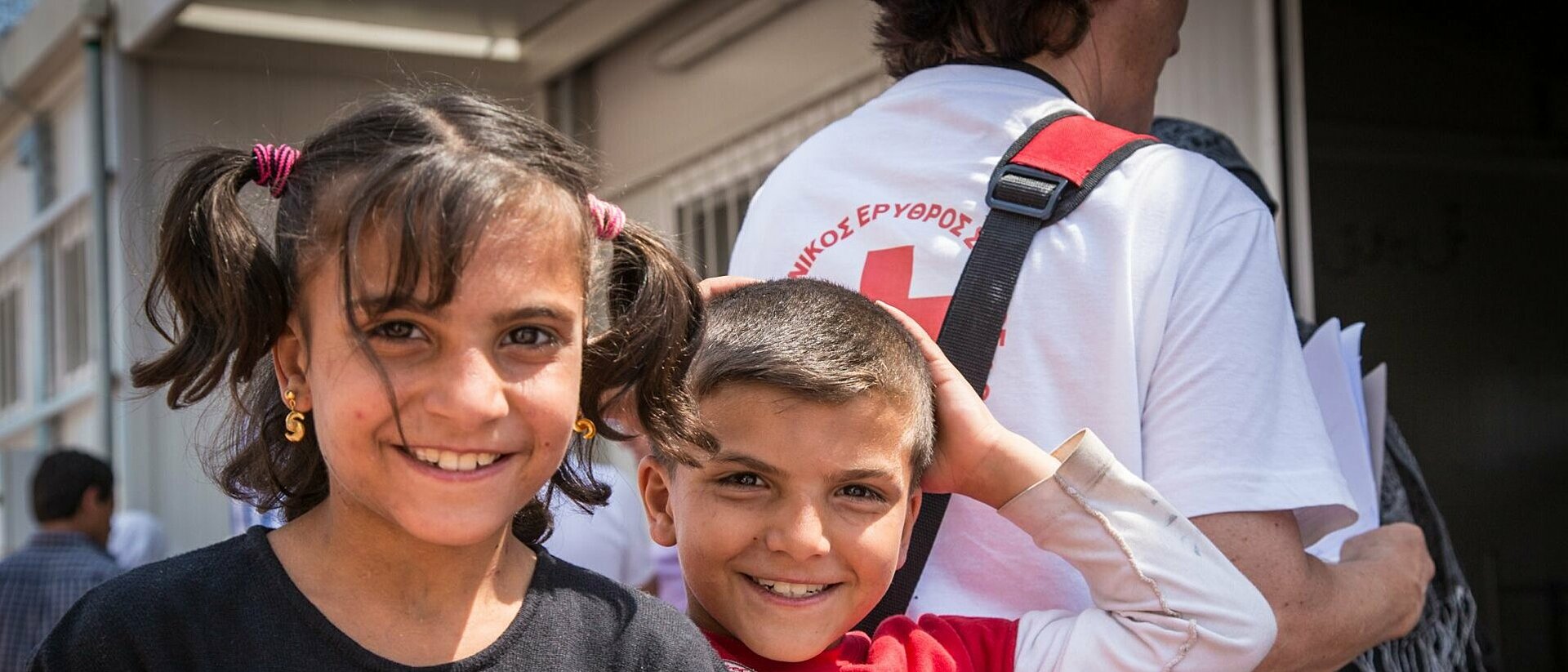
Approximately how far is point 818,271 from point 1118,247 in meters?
0.39

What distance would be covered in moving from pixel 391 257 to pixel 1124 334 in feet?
2.60

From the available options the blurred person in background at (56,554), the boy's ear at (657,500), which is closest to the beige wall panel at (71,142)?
the blurred person in background at (56,554)

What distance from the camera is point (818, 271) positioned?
1985 mm

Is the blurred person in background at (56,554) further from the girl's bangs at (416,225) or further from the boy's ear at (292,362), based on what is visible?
the girl's bangs at (416,225)

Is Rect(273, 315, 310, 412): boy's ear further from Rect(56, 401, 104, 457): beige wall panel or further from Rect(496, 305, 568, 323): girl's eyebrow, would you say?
Rect(56, 401, 104, 457): beige wall panel

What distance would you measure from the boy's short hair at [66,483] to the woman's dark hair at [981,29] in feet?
16.3

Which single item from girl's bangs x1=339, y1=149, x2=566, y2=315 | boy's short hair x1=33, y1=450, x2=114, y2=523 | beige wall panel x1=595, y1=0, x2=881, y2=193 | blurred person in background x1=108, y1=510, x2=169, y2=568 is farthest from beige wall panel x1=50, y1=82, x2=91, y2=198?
girl's bangs x1=339, y1=149, x2=566, y2=315

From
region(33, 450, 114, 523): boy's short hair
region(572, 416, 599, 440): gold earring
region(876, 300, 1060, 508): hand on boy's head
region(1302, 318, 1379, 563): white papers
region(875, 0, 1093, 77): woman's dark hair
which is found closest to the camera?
region(572, 416, 599, 440): gold earring

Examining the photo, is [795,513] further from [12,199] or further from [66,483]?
[12,199]

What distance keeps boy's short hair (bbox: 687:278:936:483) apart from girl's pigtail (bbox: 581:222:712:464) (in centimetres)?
5

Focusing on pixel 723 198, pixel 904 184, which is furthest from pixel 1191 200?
pixel 723 198

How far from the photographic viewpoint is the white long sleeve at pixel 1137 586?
1.70 m

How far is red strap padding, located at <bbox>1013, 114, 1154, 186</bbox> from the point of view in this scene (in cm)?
182

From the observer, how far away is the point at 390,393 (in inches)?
54.4
